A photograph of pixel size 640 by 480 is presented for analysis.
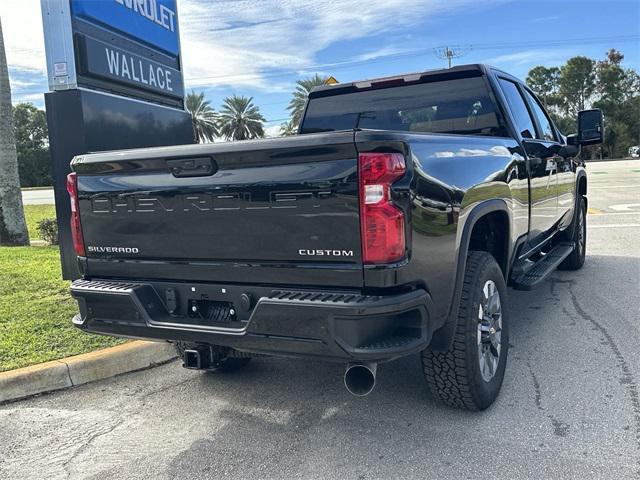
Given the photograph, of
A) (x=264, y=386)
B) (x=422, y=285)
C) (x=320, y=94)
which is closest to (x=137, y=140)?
(x=320, y=94)

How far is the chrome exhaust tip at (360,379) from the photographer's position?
278 cm

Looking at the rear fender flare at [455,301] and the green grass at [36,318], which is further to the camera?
the green grass at [36,318]

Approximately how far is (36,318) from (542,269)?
14.4 ft

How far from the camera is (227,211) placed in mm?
2875

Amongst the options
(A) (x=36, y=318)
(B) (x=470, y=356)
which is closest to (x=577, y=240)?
(B) (x=470, y=356)

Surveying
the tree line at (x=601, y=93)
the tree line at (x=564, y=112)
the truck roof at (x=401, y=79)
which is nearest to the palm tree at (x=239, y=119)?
the tree line at (x=564, y=112)

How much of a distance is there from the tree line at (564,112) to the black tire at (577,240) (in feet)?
138

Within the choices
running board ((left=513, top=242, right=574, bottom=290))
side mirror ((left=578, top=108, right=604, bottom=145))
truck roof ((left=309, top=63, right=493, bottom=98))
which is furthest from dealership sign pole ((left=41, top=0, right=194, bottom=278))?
side mirror ((left=578, top=108, right=604, bottom=145))

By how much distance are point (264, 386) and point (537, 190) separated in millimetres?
2646

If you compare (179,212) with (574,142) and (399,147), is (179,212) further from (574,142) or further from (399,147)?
(574,142)

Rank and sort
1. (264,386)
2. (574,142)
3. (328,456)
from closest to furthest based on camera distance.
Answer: (328,456)
(264,386)
(574,142)

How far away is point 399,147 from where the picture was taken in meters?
2.56

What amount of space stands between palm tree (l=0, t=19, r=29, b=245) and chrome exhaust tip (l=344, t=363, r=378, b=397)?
27.2 ft

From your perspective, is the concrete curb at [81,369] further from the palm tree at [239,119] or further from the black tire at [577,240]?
the palm tree at [239,119]
